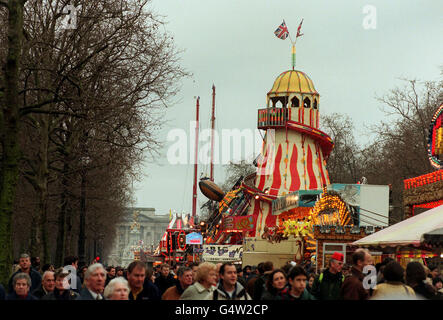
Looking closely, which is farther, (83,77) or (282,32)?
(282,32)

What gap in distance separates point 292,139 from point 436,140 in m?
29.9

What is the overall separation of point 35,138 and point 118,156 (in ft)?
10.7

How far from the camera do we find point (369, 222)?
33.5 metres

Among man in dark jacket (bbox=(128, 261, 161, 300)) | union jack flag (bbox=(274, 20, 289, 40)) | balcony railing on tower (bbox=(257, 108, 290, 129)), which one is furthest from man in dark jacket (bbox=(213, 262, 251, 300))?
union jack flag (bbox=(274, 20, 289, 40))

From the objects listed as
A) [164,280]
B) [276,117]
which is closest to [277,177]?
[276,117]

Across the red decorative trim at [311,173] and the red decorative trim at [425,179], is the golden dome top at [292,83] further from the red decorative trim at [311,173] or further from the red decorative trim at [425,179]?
the red decorative trim at [425,179]

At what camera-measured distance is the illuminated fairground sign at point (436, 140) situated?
2862 cm

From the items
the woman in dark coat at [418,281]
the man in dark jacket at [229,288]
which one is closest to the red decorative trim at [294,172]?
the man in dark jacket at [229,288]

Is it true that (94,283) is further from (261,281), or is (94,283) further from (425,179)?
(425,179)

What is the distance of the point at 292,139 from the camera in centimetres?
5872

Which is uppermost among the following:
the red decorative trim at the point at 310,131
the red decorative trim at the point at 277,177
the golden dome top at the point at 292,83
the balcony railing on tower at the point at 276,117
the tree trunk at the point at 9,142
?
the golden dome top at the point at 292,83

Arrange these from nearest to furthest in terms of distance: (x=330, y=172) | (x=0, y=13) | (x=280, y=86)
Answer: (x=0, y=13) → (x=280, y=86) → (x=330, y=172)
